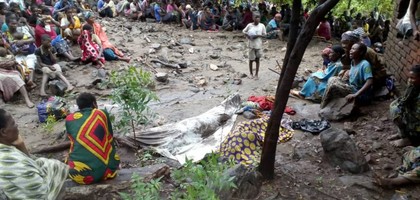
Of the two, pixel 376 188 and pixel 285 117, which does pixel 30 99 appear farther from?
pixel 376 188

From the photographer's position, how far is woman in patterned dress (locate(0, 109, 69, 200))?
236 cm

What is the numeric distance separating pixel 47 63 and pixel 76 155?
16.1ft

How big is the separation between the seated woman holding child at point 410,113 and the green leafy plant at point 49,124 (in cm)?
473

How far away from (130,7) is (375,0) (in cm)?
1072

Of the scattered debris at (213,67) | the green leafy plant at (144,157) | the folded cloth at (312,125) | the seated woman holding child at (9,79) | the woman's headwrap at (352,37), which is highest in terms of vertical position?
the woman's headwrap at (352,37)

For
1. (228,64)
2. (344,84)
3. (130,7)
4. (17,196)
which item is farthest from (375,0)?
(17,196)

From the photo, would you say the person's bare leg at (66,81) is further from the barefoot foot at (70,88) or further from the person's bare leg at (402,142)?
the person's bare leg at (402,142)

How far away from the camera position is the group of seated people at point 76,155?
98.0 inches

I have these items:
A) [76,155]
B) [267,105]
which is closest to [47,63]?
[267,105]

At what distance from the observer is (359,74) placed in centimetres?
539

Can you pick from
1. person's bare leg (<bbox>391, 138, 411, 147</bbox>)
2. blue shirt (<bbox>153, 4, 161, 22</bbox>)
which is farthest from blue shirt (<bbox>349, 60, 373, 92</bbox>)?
blue shirt (<bbox>153, 4, 161, 22</bbox>)

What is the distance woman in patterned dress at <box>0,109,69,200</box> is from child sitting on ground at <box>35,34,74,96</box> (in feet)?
16.1

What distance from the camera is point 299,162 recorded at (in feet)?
13.9

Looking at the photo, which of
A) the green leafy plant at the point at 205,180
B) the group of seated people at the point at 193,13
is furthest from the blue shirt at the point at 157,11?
the green leafy plant at the point at 205,180
